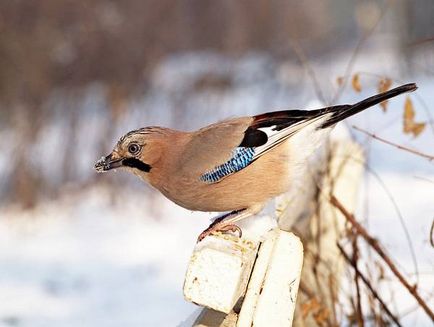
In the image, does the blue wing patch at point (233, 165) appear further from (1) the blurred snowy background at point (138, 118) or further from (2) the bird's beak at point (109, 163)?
(1) the blurred snowy background at point (138, 118)

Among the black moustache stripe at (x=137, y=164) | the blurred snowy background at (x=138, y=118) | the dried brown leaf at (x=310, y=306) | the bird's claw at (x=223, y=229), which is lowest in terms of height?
the dried brown leaf at (x=310, y=306)

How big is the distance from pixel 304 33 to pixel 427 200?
6.59m

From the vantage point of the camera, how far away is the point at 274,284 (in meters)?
1.97

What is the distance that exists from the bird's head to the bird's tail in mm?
498

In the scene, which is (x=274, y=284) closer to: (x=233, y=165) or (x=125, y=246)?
(x=233, y=165)

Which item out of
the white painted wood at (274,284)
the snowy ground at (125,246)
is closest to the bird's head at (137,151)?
the white painted wood at (274,284)

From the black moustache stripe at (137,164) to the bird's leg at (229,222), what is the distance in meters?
0.24

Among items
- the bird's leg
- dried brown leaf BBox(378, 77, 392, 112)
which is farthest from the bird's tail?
the bird's leg

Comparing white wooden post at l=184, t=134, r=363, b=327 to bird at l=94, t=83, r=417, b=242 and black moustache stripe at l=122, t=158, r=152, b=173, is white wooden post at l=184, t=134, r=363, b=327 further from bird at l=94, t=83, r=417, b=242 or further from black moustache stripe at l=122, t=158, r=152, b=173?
black moustache stripe at l=122, t=158, r=152, b=173

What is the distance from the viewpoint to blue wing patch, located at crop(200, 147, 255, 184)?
2805mm

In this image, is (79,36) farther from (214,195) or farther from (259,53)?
(214,195)

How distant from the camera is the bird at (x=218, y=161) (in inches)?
110

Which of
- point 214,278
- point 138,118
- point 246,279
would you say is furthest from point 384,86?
point 138,118

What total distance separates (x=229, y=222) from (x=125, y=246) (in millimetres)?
3190
